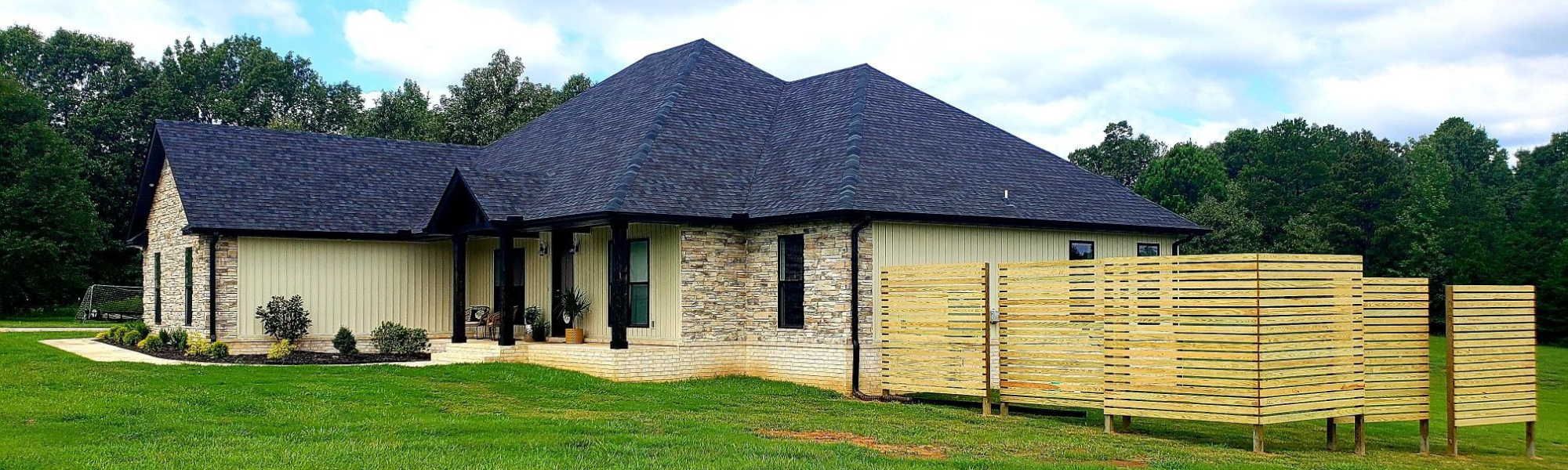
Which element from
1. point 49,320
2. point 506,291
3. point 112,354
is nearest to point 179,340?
point 112,354

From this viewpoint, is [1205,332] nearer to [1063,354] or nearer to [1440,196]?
[1063,354]

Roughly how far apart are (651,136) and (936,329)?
7.20 m

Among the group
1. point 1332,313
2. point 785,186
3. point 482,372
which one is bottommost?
point 482,372

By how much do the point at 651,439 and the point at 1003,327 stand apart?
5786 mm

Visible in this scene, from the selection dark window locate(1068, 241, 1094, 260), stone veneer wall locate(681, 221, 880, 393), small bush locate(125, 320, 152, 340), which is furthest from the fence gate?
small bush locate(125, 320, 152, 340)

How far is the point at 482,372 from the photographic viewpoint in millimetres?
19000

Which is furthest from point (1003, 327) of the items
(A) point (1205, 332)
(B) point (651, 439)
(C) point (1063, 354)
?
(B) point (651, 439)

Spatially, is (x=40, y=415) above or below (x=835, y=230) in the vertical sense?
below

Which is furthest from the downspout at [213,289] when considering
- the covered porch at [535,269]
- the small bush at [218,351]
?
the covered porch at [535,269]

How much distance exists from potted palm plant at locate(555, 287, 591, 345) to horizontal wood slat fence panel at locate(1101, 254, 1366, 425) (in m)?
10.9

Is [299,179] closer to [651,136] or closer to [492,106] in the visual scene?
[651,136]

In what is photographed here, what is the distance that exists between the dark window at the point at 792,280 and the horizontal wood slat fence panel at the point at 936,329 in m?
2.32

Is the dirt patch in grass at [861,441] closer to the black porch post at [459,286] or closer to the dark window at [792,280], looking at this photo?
the dark window at [792,280]

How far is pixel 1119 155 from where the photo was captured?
67.0 m
